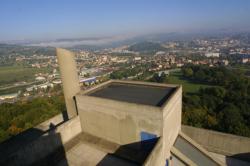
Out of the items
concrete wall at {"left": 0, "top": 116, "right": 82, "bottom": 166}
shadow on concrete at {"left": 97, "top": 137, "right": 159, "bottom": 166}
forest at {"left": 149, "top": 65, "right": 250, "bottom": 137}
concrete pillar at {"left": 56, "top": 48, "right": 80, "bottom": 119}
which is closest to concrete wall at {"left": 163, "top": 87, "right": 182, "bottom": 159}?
shadow on concrete at {"left": 97, "top": 137, "right": 159, "bottom": 166}

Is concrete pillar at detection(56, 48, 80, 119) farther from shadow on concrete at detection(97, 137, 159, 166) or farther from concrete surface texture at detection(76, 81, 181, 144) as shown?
shadow on concrete at detection(97, 137, 159, 166)

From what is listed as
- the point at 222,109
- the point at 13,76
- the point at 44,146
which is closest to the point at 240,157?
the point at 44,146

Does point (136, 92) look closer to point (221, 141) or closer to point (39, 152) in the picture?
point (39, 152)

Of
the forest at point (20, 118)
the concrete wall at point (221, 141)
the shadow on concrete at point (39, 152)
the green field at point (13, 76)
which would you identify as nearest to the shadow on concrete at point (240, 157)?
the concrete wall at point (221, 141)

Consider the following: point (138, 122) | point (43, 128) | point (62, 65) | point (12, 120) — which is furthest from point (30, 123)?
point (138, 122)

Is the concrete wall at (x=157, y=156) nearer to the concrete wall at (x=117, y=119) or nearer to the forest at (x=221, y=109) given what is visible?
the concrete wall at (x=117, y=119)

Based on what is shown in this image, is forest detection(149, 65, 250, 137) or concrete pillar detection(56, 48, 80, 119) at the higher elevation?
concrete pillar detection(56, 48, 80, 119)

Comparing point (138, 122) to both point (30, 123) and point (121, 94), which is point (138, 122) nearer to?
point (121, 94)
